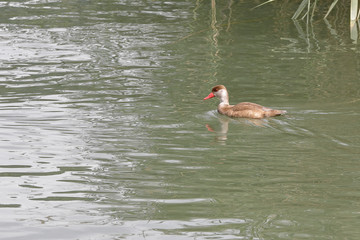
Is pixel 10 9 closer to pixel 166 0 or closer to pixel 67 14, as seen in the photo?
pixel 67 14

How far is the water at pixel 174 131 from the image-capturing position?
6961 mm

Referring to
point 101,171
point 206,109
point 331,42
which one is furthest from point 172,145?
point 331,42

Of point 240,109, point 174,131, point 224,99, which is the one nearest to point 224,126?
point 240,109

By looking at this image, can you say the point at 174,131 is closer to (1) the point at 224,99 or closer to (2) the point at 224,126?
(2) the point at 224,126

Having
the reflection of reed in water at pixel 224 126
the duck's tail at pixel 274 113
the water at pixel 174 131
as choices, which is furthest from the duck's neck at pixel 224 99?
the duck's tail at pixel 274 113

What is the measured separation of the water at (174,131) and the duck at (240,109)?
11 cm

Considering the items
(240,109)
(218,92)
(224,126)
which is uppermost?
(218,92)

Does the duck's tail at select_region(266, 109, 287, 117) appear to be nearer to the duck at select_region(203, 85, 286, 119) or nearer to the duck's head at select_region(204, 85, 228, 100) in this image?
the duck at select_region(203, 85, 286, 119)

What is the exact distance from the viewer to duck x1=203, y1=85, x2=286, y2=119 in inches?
414

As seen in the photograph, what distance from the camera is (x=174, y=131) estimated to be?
9922mm

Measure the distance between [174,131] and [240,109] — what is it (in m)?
1.27

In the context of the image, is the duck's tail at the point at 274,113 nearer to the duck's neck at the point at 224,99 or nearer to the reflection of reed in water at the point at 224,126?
the reflection of reed in water at the point at 224,126

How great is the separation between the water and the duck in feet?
0.38

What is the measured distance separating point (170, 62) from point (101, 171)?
20.0ft
